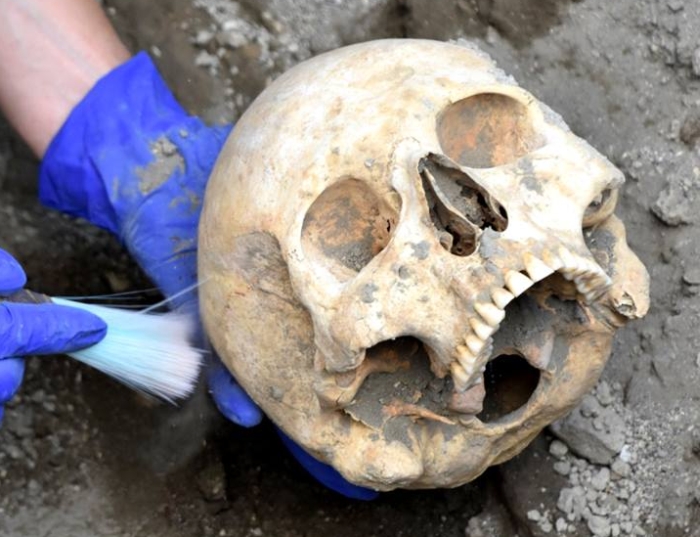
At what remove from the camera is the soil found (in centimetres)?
223

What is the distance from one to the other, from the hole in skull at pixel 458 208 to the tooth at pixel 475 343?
0.15 meters

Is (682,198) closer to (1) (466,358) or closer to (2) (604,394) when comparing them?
(2) (604,394)

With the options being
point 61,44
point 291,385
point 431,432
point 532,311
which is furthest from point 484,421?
point 61,44

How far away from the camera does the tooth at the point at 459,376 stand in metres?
1.78

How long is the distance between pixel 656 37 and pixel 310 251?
96 cm

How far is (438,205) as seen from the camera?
5.85 feet

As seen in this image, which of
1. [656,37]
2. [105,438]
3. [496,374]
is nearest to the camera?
[496,374]

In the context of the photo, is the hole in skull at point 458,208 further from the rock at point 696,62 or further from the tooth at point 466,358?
the rock at point 696,62

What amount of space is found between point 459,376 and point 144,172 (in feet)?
3.43

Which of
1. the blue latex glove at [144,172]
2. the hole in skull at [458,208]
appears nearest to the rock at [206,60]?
the blue latex glove at [144,172]

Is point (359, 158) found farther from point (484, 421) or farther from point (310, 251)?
point (484, 421)

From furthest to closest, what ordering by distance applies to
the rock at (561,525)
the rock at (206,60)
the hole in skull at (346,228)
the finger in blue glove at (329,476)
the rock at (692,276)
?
1. the rock at (206,60)
2. the finger in blue glove at (329,476)
3. the rock at (561,525)
4. the rock at (692,276)
5. the hole in skull at (346,228)

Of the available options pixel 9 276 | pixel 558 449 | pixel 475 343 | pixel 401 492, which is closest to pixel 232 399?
pixel 401 492

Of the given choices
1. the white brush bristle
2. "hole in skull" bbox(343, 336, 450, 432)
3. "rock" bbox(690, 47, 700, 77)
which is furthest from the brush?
"rock" bbox(690, 47, 700, 77)
